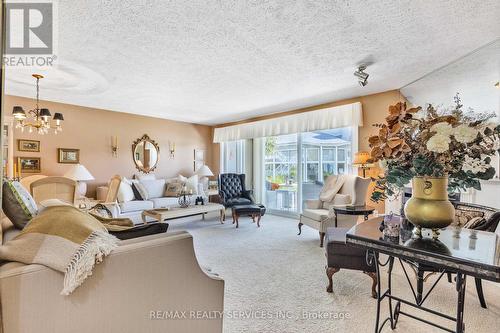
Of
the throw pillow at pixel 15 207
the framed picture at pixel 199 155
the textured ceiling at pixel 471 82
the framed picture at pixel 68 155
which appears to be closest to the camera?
the throw pillow at pixel 15 207

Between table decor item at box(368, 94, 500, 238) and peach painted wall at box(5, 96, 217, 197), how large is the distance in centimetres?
543

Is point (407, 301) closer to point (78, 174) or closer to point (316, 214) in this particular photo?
point (316, 214)

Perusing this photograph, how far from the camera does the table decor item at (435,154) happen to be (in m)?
1.25

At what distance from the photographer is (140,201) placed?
4941mm

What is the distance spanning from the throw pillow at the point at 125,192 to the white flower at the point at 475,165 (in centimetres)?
490

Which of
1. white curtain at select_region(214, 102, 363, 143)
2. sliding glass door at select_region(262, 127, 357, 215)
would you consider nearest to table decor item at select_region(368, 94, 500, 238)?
white curtain at select_region(214, 102, 363, 143)

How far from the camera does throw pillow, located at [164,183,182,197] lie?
5.60m

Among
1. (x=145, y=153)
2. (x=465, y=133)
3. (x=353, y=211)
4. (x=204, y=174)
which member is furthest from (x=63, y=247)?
(x=204, y=174)

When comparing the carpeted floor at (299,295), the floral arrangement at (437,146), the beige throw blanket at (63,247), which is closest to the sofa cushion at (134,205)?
the carpeted floor at (299,295)

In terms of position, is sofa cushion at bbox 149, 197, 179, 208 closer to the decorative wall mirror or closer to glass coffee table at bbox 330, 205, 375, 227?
the decorative wall mirror

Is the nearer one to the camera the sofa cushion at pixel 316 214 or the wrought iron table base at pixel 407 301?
the wrought iron table base at pixel 407 301

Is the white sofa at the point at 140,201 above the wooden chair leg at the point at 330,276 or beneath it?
above

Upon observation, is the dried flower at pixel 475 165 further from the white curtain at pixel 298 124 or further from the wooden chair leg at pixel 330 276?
the white curtain at pixel 298 124

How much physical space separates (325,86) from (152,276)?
352 cm
